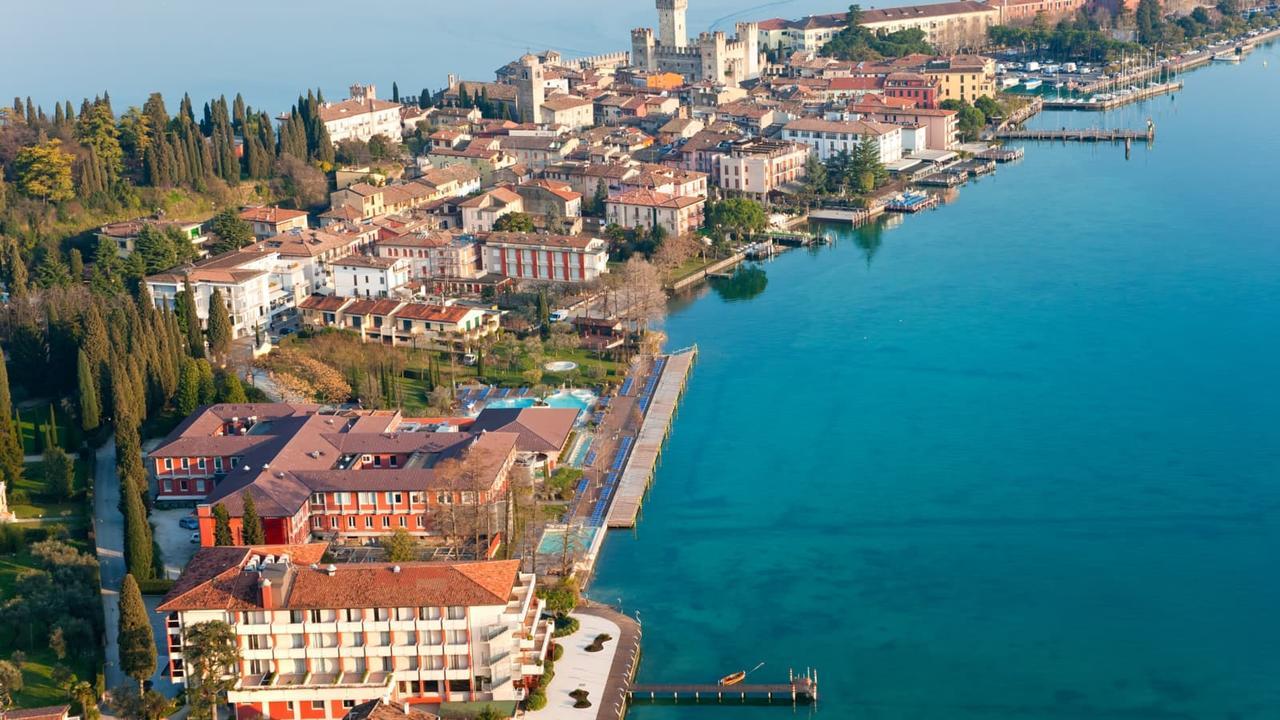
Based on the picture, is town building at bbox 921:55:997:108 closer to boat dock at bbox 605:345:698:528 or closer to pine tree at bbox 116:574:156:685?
boat dock at bbox 605:345:698:528

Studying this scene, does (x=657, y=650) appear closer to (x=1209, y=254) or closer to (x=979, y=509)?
(x=979, y=509)

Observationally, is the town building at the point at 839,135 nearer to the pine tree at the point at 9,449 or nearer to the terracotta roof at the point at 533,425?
the terracotta roof at the point at 533,425

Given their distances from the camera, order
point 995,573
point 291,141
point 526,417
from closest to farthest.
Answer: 1. point 995,573
2. point 526,417
3. point 291,141

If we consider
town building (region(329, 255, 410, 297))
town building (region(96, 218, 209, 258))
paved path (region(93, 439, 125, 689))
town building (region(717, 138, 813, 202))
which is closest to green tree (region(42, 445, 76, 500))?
paved path (region(93, 439, 125, 689))

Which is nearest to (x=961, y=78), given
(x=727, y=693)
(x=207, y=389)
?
(x=207, y=389)

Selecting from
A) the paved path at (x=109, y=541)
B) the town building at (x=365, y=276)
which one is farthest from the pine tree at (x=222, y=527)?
A: the town building at (x=365, y=276)

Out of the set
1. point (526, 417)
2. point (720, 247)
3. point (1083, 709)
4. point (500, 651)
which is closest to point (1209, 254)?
point (720, 247)
